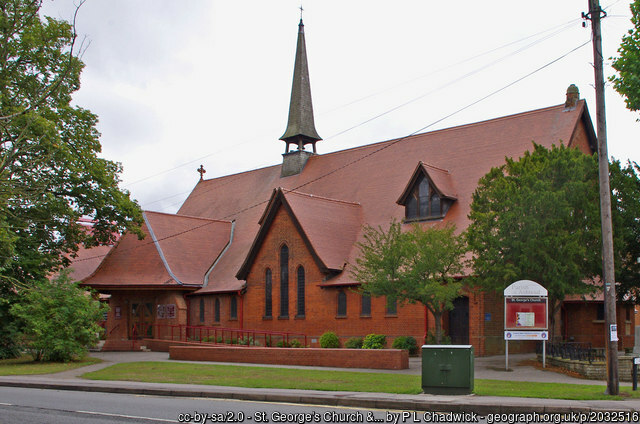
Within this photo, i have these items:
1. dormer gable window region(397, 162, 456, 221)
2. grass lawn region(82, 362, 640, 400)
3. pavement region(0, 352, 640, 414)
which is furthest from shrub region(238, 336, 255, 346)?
pavement region(0, 352, 640, 414)

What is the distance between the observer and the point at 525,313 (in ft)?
75.5

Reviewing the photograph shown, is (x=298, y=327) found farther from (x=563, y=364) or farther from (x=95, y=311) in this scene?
(x=563, y=364)

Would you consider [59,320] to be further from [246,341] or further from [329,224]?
[329,224]

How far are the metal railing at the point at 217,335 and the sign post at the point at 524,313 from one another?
13.6 metres

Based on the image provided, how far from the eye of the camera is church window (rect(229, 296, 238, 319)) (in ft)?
130

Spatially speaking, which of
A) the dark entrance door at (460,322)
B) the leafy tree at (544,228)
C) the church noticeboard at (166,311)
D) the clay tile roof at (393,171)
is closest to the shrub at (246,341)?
the clay tile roof at (393,171)

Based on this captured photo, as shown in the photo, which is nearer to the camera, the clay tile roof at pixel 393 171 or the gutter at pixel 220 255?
the clay tile roof at pixel 393 171

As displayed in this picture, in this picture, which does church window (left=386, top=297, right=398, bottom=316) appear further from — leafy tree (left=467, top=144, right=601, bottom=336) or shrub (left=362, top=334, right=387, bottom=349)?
leafy tree (left=467, top=144, right=601, bottom=336)

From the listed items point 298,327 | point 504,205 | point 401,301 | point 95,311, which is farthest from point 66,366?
point 504,205

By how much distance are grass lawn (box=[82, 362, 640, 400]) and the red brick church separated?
893 cm

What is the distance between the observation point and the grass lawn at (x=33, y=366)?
26797 millimetres

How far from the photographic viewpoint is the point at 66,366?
28.7 meters

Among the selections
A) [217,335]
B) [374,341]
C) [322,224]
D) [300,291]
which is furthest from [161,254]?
[374,341]

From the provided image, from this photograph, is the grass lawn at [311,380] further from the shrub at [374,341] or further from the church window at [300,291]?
the church window at [300,291]
